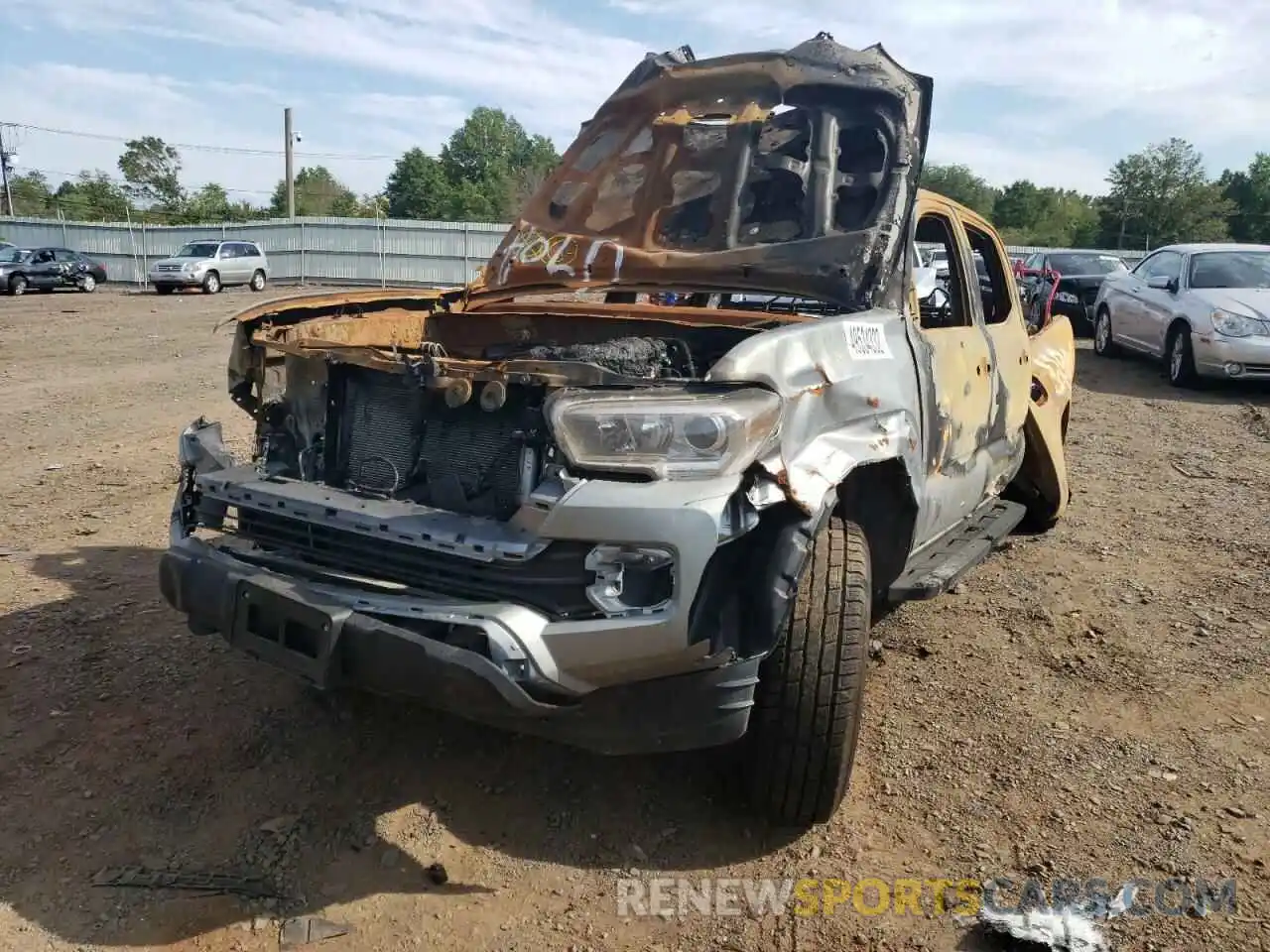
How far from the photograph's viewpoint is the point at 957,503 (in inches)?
151

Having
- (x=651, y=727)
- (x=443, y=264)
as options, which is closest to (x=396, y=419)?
(x=651, y=727)

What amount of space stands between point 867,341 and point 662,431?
87 centimetres

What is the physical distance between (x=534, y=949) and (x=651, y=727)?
0.57 m

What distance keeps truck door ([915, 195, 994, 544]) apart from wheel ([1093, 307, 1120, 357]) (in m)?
9.21

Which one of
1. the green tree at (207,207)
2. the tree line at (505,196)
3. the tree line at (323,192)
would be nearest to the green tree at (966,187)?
the tree line at (505,196)

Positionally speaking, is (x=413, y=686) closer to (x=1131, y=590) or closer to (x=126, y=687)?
(x=126, y=687)

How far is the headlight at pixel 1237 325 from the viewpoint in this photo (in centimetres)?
969

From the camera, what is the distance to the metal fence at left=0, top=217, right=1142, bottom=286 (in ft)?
93.4

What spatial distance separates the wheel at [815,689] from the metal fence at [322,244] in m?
25.7

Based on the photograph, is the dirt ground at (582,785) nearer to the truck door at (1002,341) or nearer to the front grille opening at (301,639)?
the front grille opening at (301,639)

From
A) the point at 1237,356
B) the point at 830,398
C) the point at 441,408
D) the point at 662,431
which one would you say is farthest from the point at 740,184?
the point at 1237,356

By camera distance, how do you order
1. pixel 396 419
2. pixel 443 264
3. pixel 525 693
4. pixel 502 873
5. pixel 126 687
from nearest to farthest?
pixel 525 693 → pixel 502 873 → pixel 396 419 → pixel 126 687 → pixel 443 264

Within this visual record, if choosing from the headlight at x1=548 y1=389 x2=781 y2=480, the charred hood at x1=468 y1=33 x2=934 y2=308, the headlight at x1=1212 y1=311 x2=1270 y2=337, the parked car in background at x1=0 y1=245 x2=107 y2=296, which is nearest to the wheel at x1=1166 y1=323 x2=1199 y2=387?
the headlight at x1=1212 y1=311 x2=1270 y2=337

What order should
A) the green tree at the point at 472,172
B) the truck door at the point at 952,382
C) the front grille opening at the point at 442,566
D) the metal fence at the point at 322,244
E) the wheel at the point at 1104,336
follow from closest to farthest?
the front grille opening at the point at 442,566 → the truck door at the point at 952,382 → the wheel at the point at 1104,336 → the metal fence at the point at 322,244 → the green tree at the point at 472,172
